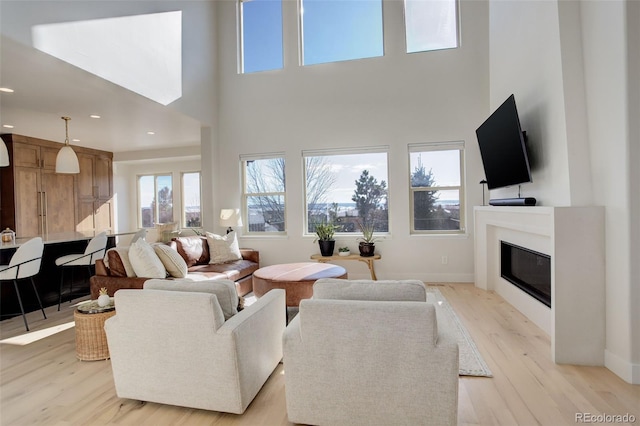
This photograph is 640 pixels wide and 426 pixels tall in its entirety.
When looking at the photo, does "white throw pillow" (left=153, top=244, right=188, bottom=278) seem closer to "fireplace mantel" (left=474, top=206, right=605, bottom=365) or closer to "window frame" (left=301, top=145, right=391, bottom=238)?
"window frame" (left=301, top=145, right=391, bottom=238)

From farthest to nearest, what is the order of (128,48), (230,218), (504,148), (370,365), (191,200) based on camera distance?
1. (191,200)
2. (230,218)
3. (128,48)
4. (504,148)
5. (370,365)

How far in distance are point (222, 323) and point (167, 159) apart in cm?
668

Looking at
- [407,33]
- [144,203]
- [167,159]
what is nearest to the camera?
[407,33]

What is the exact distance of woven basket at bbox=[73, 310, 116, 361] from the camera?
2.50m

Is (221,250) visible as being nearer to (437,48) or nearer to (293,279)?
(293,279)

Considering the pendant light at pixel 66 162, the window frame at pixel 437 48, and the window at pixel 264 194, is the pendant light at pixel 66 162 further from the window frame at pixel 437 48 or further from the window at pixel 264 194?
the window frame at pixel 437 48

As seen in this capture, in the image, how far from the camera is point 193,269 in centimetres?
401

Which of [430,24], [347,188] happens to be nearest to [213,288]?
[347,188]

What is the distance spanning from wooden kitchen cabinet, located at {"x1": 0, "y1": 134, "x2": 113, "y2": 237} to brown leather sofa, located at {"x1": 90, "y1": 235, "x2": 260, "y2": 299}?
3.16 meters

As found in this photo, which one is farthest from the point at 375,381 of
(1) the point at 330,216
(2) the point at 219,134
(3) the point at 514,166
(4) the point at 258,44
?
(4) the point at 258,44

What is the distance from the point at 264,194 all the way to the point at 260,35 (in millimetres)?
2685

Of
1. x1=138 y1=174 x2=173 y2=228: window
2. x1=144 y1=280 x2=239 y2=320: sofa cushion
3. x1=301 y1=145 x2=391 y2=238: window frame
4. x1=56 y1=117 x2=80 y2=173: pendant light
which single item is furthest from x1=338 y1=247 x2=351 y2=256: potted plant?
x1=138 y1=174 x2=173 y2=228: window

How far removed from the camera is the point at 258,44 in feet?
18.3

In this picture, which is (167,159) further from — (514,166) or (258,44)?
(514,166)
